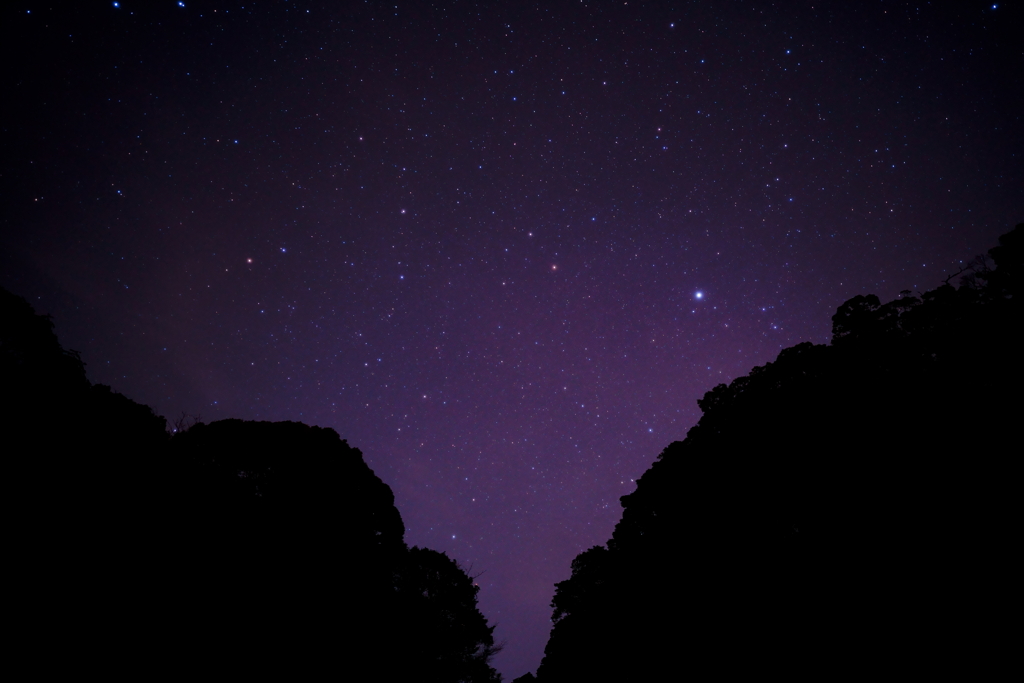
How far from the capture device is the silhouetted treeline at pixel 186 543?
6.95m

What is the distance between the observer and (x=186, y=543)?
9.44 m

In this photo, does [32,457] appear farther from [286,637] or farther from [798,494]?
[798,494]

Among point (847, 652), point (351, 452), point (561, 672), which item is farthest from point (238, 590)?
point (847, 652)

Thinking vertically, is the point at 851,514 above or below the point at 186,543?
below

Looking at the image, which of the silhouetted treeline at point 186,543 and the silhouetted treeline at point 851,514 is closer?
the silhouetted treeline at point 186,543

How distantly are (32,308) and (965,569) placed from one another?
60.7 feet

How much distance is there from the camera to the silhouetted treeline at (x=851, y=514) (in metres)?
7.85

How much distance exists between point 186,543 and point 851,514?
14884 mm

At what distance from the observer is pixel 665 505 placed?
47.2ft

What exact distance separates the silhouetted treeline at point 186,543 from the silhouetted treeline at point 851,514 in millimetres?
8493

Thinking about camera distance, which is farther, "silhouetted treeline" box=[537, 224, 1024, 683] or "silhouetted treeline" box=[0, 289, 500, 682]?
"silhouetted treeline" box=[537, 224, 1024, 683]

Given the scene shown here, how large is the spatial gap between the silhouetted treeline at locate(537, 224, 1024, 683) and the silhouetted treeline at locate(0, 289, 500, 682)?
8493mm

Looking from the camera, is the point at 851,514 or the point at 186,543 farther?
the point at 851,514

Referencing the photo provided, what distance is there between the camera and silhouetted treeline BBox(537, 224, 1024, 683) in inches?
309
